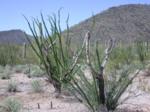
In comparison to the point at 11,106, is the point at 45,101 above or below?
below

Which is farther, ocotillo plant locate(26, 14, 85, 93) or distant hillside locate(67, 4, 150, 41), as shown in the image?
distant hillside locate(67, 4, 150, 41)

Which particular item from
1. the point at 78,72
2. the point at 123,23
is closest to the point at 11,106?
the point at 78,72

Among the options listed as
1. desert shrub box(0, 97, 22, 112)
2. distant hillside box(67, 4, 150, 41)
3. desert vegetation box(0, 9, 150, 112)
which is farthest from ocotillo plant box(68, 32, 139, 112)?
distant hillside box(67, 4, 150, 41)

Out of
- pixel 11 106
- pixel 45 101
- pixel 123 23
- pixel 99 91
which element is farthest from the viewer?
pixel 123 23

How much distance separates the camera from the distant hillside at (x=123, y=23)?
79812 millimetres

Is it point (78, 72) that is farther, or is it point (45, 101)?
point (45, 101)

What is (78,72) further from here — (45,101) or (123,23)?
(123,23)

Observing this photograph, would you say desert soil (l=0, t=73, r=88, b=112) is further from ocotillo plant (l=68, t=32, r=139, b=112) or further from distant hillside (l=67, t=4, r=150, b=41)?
distant hillside (l=67, t=4, r=150, b=41)

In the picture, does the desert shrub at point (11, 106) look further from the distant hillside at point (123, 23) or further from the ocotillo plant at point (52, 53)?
the distant hillside at point (123, 23)

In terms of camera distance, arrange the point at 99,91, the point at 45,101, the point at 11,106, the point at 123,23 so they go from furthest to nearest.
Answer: the point at 123,23 → the point at 45,101 → the point at 11,106 → the point at 99,91

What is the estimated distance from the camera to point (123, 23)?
283 feet

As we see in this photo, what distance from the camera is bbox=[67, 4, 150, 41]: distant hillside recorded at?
79.8 m

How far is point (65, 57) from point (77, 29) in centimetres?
7338

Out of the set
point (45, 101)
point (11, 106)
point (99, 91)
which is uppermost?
point (99, 91)
